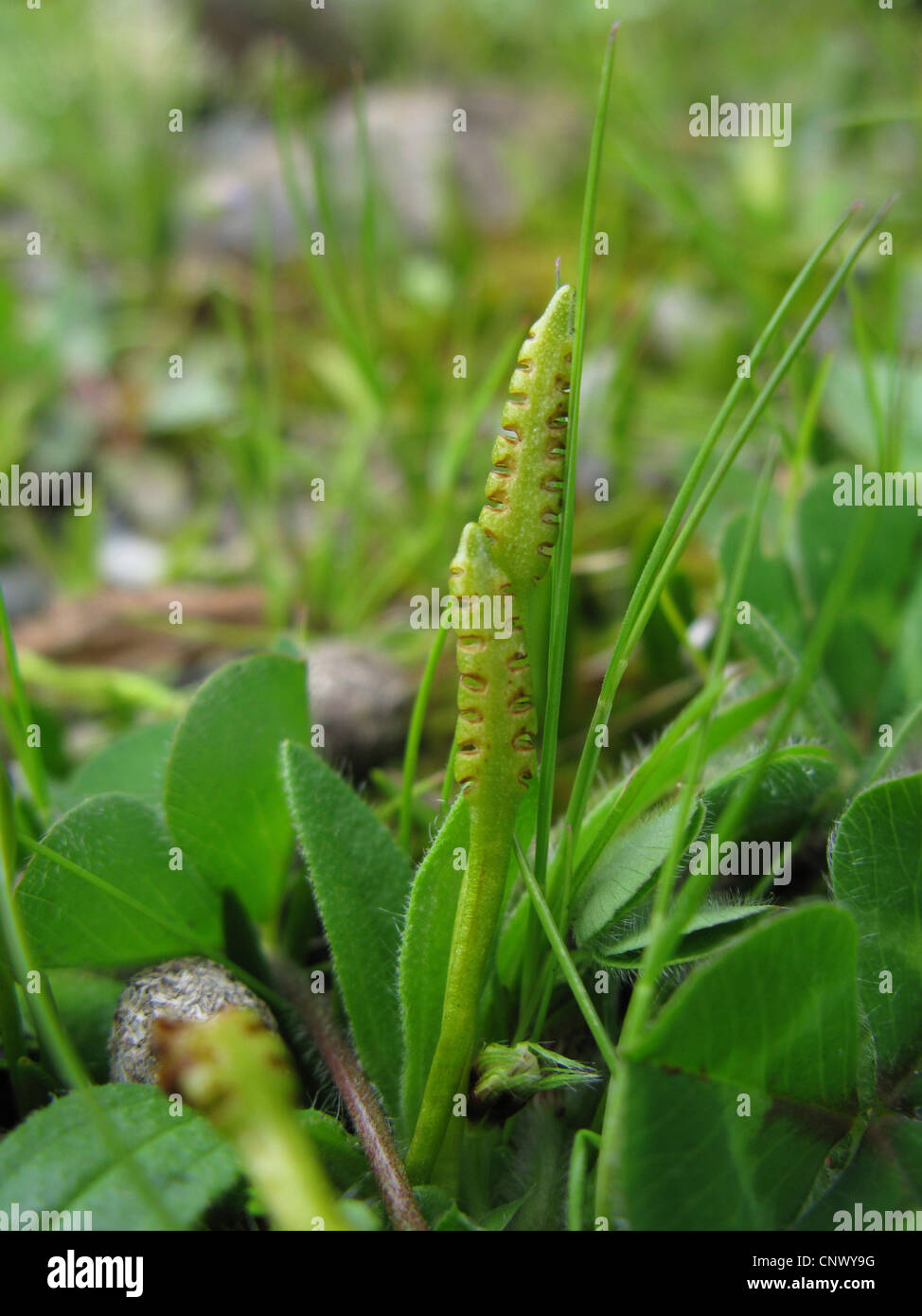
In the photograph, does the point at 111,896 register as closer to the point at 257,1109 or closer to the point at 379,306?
the point at 257,1109

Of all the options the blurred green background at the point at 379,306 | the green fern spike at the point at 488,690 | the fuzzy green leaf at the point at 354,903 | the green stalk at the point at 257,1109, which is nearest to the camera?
the green stalk at the point at 257,1109

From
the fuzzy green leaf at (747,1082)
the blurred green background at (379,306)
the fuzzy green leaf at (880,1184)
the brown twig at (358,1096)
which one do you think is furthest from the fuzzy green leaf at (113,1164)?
the blurred green background at (379,306)

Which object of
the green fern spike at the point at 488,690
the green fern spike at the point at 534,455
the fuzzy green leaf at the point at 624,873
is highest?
the green fern spike at the point at 534,455

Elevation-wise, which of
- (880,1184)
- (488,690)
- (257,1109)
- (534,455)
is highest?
(534,455)

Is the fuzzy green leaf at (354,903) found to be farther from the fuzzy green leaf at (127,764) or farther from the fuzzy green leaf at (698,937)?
the fuzzy green leaf at (127,764)

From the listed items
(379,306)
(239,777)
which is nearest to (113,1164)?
(239,777)

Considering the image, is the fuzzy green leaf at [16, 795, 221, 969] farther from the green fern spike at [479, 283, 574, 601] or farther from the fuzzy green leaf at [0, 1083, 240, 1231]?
the green fern spike at [479, 283, 574, 601]

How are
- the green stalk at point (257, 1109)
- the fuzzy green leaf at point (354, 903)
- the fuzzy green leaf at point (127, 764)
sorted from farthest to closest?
the fuzzy green leaf at point (127, 764)
the fuzzy green leaf at point (354, 903)
the green stalk at point (257, 1109)

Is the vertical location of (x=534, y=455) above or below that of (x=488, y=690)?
above
